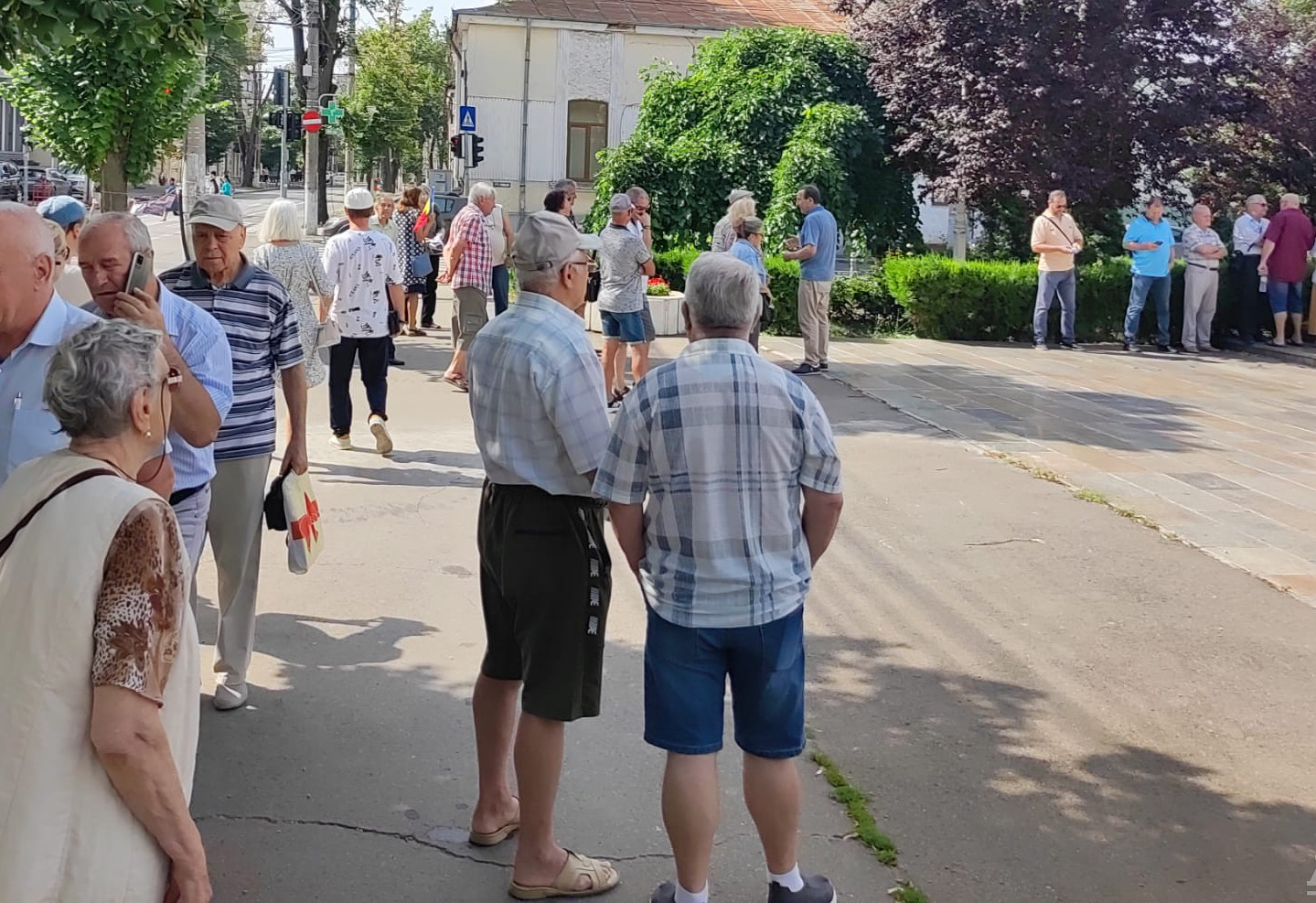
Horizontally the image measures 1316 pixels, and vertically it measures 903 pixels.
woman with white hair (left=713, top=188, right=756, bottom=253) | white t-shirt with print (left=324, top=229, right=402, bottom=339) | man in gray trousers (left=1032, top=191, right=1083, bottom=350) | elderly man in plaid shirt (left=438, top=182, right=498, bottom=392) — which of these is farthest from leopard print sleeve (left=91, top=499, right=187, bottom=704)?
man in gray trousers (left=1032, top=191, right=1083, bottom=350)

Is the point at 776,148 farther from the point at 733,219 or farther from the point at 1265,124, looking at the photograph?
the point at 733,219

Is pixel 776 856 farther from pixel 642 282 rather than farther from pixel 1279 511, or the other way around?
pixel 642 282

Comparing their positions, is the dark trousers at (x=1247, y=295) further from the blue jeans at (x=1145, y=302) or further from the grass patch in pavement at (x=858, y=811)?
the grass patch in pavement at (x=858, y=811)

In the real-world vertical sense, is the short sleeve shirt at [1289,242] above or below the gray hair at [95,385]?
above

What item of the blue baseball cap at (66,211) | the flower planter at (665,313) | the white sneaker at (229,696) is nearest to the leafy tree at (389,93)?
the flower planter at (665,313)

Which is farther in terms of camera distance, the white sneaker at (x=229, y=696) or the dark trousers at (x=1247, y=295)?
the dark trousers at (x=1247, y=295)

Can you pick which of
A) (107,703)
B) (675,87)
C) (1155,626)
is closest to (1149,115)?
(675,87)

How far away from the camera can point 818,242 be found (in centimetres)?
1353

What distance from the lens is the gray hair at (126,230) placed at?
395 centimetres

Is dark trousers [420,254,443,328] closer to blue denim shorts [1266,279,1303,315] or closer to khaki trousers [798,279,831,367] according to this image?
khaki trousers [798,279,831,367]

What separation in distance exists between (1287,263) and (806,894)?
15.7 m

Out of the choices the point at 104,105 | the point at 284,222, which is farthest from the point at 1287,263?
the point at 104,105

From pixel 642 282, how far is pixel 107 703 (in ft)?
30.2

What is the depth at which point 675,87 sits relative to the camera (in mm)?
24031
